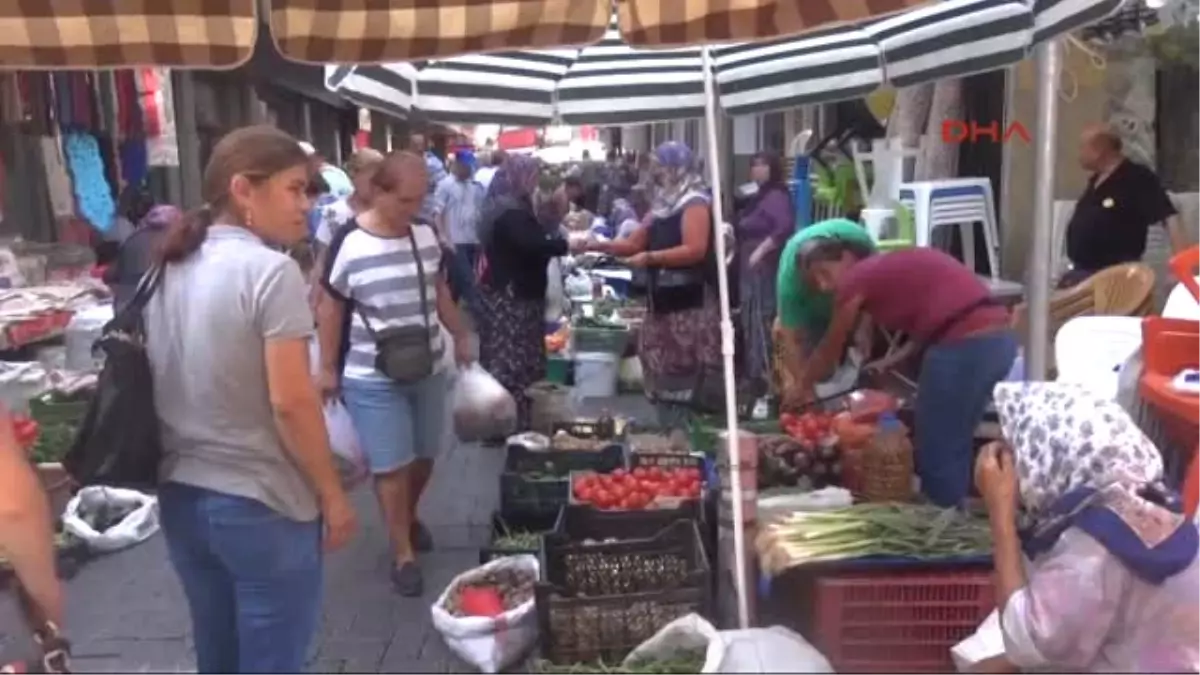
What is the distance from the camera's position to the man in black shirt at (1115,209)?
7.59 metres

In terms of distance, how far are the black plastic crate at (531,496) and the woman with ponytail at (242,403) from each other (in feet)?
8.38

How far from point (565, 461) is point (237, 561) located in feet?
10.3

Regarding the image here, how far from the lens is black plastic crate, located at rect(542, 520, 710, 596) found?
4.37 m

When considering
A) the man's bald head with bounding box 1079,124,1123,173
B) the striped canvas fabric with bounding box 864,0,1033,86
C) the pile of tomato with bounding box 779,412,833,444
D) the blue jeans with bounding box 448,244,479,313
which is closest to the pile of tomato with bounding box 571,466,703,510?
the pile of tomato with bounding box 779,412,833,444

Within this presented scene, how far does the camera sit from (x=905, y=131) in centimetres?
1038

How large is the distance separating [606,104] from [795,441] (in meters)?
2.79

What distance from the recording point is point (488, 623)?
4.44m

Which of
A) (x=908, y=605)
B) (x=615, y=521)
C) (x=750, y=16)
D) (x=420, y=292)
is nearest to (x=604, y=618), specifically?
(x=908, y=605)

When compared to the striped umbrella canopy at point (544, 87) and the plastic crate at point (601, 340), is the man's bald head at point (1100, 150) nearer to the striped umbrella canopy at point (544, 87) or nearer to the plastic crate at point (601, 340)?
the striped umbrella canopy at point (544, 87)

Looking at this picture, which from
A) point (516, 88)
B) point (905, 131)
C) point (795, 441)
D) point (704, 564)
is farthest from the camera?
point (905, 131)

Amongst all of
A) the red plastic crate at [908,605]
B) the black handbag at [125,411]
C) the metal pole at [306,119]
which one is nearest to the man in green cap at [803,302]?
the red plastic crate at [908,605]

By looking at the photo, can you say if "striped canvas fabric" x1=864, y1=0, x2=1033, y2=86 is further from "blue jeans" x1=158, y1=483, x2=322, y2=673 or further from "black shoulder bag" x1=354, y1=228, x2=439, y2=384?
"blue jeans" x1=158, y1=483, x2=322, y2=673

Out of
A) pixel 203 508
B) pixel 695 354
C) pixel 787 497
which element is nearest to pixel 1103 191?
pixel 695 354

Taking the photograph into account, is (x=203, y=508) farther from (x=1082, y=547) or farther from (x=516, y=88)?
(x=516, y=88)
